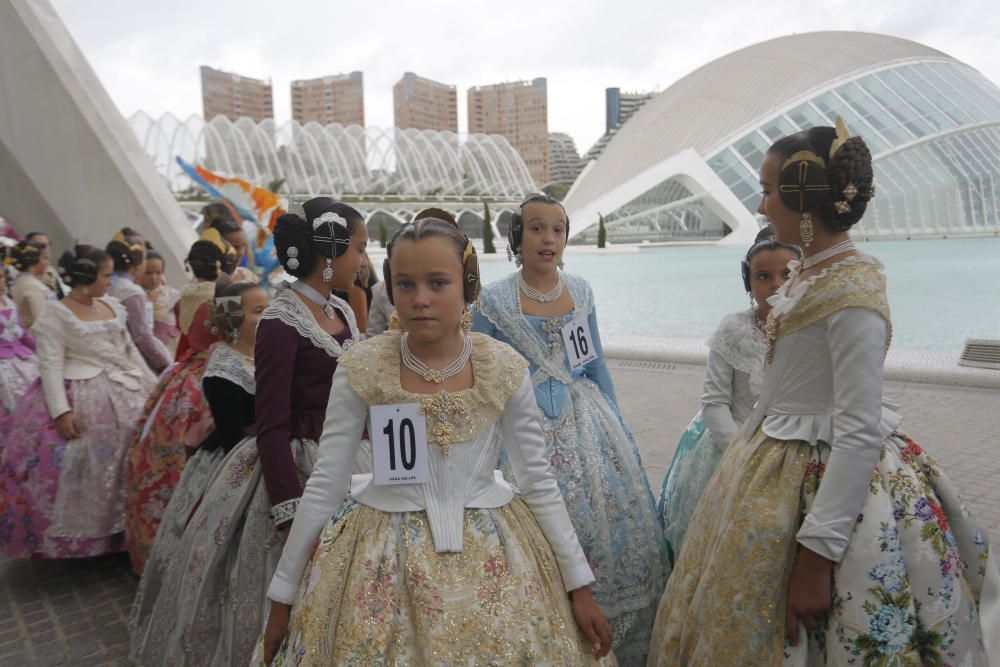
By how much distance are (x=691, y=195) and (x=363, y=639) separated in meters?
32.8

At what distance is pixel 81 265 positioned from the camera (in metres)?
3.47

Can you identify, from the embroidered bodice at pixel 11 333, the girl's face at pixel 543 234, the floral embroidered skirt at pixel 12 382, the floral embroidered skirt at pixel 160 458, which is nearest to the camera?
the girl's face at pixel 543 234

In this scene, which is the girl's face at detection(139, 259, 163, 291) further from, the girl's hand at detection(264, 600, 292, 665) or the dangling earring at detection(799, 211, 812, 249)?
the dangling earring at detection(799, 211, 812, 249)

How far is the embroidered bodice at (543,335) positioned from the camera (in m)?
2.68

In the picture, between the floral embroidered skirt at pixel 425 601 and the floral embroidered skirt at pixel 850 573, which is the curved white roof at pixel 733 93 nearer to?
Answer: the floral embroidered skirt at pixel 850 573

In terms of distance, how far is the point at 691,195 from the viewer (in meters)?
32.0

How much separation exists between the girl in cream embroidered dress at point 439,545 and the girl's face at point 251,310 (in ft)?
3.99

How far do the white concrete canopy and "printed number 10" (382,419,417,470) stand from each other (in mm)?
6354

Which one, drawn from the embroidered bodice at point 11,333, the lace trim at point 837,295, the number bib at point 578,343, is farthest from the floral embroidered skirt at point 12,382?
the lace trim at point 837,295

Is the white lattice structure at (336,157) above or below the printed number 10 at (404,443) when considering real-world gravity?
above

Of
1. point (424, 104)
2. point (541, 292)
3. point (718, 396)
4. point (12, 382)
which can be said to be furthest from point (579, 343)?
point (424, 104)

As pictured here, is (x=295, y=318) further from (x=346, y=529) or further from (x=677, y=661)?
(x=677, y=661)

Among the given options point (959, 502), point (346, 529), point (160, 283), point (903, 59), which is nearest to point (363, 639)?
point (346, 529)

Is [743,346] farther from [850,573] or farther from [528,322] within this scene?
[850,573]
